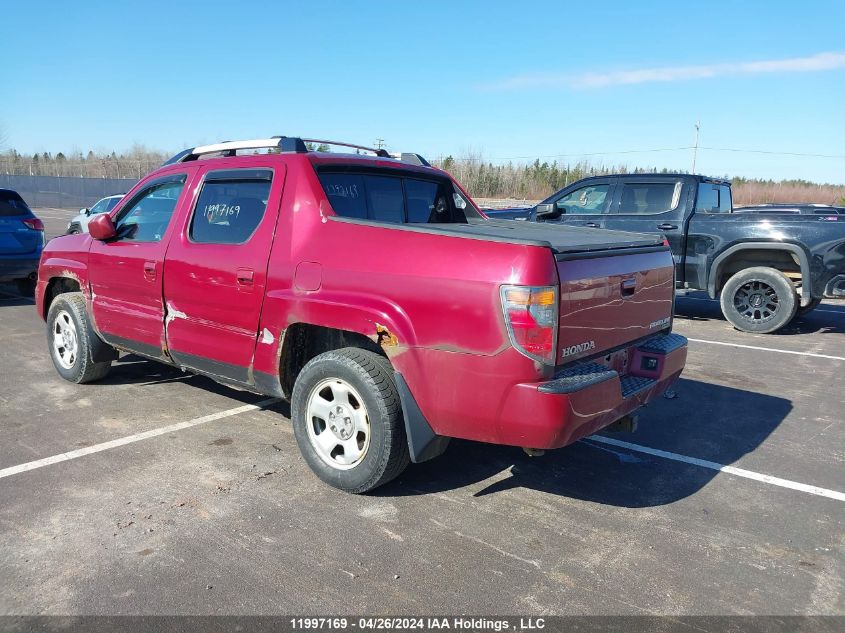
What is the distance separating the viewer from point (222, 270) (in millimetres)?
4188

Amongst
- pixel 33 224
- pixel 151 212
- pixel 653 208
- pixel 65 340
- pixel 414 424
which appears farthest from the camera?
pixel 33 224

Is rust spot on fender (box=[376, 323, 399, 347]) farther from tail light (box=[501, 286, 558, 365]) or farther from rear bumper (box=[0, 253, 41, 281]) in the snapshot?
rear bumper (box=[0, 253, 41, 281])

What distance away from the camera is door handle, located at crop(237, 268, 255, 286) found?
4012 millimetres

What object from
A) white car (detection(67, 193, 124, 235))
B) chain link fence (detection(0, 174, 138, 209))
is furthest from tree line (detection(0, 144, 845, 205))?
white car (detection(67, 193, 124, 235))

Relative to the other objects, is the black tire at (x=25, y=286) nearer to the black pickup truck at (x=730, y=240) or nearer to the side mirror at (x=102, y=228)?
the side mirror at (x=102, y=228)

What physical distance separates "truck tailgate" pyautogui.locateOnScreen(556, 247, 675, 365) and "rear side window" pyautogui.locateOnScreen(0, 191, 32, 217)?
9370 millimetres

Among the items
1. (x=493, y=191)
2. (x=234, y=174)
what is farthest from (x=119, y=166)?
(x=234, y=174)

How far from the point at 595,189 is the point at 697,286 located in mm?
2173

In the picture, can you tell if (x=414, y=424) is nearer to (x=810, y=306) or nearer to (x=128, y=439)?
(x=128, y=439)

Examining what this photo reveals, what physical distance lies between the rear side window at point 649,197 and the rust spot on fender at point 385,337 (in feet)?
24.3

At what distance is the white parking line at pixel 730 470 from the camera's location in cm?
391

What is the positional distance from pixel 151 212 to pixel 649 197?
729cm

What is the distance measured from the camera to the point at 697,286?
933 centimetres

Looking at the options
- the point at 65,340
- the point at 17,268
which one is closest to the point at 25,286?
the point at 17,268
